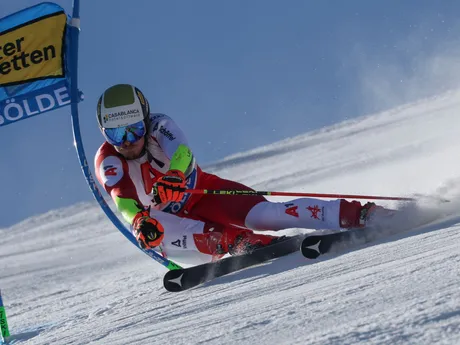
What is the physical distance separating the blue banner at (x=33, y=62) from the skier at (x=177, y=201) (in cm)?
93

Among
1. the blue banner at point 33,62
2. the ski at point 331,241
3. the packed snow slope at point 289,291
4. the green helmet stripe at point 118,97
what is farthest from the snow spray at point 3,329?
the ski at point 331,241

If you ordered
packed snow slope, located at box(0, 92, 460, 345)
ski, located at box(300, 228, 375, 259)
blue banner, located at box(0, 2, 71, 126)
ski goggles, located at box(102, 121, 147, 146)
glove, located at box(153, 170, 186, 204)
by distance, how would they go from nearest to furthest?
packed snow slope, located at box(0, 92, 460, 345)
ski, located at box(300, 228, 375, 259)
glove, located at box(153, 170, 186, 204)
ski goggles, located at box(102, 121, 147, 146)
blue banner, located at box(0, 2, 71, 126)

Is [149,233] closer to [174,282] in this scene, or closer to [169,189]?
[169,189]

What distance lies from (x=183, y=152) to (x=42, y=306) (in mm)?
1827

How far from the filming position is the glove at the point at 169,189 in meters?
4.29

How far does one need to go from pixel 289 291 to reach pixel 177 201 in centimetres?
161

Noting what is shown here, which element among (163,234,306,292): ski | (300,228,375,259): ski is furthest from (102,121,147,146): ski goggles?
(300,228,375,259): ski

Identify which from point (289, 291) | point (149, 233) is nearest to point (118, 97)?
point (149, 233)

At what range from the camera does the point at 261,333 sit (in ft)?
7.17

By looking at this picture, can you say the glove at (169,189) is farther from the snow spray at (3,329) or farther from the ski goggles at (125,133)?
the snow spray at (3,329)

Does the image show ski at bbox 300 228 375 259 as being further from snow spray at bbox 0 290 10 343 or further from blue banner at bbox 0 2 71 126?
blue banner at bbox 0 2 71 126

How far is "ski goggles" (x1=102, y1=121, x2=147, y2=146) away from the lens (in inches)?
187

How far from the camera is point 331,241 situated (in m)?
4.05

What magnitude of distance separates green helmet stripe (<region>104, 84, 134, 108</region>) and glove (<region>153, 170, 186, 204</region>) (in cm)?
72
